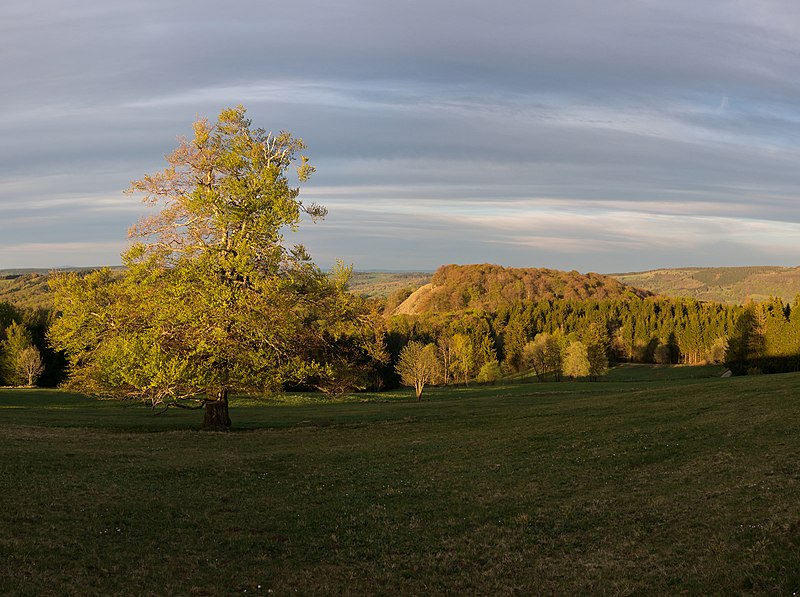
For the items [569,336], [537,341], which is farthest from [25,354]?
[569,336]

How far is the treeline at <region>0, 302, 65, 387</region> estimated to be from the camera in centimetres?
10050

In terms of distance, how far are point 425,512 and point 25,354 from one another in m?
105

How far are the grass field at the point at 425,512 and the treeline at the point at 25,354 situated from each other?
274 feet

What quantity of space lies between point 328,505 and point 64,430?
2533 centimetres

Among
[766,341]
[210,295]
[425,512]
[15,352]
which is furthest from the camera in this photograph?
[15,352]

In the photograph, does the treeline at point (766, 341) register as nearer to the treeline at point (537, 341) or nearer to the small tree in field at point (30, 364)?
the treeline at point (537, 341)

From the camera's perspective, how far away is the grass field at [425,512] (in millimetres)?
11062

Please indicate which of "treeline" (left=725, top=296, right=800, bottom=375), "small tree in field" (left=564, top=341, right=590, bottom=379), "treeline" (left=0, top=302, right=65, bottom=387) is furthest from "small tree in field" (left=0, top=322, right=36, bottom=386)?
"treeline" (left=725, top=296, right=800, bottom=375)

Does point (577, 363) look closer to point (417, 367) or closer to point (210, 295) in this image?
point (417, 367)

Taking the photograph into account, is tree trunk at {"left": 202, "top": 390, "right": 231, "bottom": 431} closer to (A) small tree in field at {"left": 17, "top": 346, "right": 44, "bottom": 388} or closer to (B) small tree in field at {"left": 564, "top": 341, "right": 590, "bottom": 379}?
(A) small tree in field at {"left": 17, "top": 346, "right": 44, "bottom": 388}

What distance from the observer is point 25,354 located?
98.8 m

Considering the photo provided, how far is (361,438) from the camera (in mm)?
32000

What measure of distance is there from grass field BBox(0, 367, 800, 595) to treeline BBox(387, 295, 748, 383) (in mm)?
94362

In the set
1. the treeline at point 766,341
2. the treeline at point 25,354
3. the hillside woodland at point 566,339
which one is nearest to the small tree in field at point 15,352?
the treeline at point 25,354
